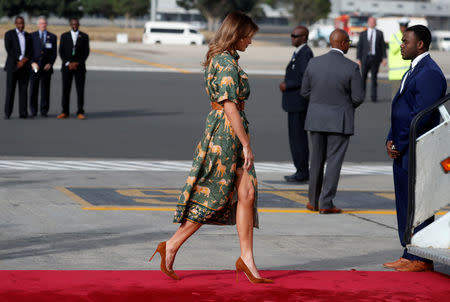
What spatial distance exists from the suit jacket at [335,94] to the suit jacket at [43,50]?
9.81m

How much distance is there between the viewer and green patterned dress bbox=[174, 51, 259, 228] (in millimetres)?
6113

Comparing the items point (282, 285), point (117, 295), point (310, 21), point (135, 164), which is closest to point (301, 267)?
point (282, 285)

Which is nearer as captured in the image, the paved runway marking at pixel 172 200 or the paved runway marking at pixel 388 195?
the paved runway marking at pixel 172 200

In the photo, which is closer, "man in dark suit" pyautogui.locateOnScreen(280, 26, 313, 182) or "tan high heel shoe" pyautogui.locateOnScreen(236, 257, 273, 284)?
"tan high heel shoe" pyautogui.locateOnScreen(236, 257, 273, 284)

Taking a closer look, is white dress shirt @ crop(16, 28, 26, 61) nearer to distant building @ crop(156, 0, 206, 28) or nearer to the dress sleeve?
the dress sleeve

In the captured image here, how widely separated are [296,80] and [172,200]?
7.37 feet

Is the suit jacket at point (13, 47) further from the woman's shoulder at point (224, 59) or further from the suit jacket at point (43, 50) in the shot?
the woman's shoulder at point (224, 59)

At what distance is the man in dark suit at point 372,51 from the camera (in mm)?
23984

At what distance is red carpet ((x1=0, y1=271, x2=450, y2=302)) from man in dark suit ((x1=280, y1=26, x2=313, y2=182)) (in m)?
4.60

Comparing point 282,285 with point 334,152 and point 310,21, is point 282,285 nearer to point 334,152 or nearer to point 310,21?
point 334,152

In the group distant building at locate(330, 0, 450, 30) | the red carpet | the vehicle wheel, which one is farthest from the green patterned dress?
distant building at locate(330, 0, 450, 30)

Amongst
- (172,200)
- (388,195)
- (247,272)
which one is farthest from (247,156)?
(388,195)

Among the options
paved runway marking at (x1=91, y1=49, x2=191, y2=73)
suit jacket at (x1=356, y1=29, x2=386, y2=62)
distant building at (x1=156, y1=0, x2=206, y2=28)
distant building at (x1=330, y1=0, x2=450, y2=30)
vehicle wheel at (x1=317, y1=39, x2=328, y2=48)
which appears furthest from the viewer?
distant building at (x1=156, y1=0, x2=206, y2=28)

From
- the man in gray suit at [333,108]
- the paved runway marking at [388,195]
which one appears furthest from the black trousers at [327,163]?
the paved runway marking at [388,195]
